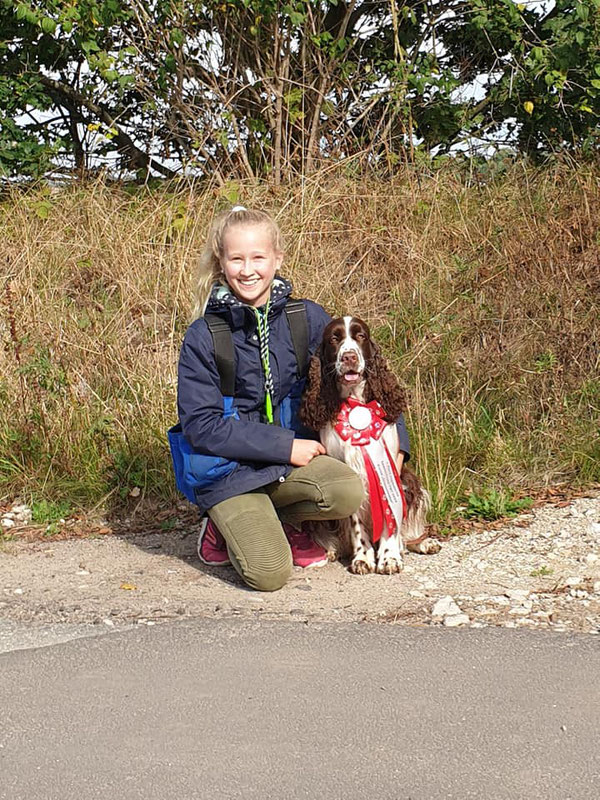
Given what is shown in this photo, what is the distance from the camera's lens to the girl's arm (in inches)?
205

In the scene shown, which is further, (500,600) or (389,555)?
(389,555)

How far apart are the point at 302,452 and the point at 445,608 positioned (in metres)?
1.12

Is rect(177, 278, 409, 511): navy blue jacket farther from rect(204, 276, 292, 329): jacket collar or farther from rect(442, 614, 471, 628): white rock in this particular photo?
rect(442, 614, 471, 628): white rock

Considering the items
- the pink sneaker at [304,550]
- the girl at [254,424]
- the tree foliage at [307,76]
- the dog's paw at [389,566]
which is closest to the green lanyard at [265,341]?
the girl at [254,424]

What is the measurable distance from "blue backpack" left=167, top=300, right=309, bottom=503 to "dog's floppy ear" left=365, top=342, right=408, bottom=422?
426 millimetres

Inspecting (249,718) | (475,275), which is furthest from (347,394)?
(475,275)

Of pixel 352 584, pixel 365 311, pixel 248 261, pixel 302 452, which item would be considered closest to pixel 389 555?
pixel 352 584

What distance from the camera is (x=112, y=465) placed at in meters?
6.97

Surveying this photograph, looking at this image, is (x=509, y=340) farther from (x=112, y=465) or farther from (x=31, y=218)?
(x=31, y=218)

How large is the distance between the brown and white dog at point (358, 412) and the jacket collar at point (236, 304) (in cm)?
35

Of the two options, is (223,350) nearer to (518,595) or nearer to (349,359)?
(349,359)

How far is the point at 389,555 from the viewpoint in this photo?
537cm

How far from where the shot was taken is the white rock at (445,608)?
461 cm

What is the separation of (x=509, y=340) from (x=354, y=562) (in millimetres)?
3202
